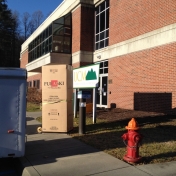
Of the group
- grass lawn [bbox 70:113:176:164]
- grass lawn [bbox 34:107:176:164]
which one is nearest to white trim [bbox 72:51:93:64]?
grass lawn [bbox 34:107:176:164]

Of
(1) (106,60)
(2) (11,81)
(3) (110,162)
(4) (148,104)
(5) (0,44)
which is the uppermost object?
(5) (0,44)

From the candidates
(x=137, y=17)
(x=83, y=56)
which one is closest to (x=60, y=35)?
(x=83, y=56)

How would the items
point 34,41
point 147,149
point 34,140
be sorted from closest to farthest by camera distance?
point 147,149 → point 34,140 → point 34,41

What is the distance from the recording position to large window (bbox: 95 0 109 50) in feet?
61.7

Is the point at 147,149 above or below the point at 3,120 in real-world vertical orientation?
below

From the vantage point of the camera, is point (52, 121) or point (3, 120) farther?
point (52, 121)

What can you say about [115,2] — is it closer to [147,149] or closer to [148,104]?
[148,104]

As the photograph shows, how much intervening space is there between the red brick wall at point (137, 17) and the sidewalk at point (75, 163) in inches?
328

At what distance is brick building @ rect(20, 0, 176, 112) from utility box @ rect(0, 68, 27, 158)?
27.1 feet

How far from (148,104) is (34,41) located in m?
24.6

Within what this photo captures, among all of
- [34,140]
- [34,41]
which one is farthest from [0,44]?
[34,140]

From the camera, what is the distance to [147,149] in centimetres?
623

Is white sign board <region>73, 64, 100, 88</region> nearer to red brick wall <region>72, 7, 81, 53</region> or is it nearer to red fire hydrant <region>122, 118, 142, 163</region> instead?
red fire hydrant <region>122, 118, 142, 163</region>

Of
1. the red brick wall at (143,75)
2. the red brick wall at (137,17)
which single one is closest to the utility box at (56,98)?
the red brick wall at (143,75)
